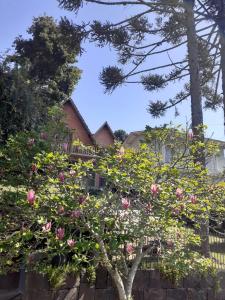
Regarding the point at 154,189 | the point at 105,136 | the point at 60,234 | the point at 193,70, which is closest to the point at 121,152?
the point at 154,189

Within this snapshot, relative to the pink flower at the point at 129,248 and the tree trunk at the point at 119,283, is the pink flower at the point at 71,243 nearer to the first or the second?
the pink flower at the point at 129,248

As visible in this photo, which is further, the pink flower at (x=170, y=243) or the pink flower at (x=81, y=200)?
the pink flower at (x=170, y=243)

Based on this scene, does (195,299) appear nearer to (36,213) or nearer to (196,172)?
(196,172)

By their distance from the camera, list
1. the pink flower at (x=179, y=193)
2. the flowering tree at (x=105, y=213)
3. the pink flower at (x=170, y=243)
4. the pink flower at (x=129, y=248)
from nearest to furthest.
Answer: the flowering tree at (x=105, y=213), the pink flower at (x=179, y=193), the pink flower at (x=129, y=248), the pink flower at (x=170, y=243)

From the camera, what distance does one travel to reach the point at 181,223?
5445 mm

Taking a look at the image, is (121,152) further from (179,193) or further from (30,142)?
(30,142)

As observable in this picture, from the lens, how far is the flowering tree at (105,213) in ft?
15.4

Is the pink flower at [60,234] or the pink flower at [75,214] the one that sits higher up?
the pink flower at [75,214]

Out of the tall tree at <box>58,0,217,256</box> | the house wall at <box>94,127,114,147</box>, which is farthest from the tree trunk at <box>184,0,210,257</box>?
the house wall at <box>94,127,114,147</box>

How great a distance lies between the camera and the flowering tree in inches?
185

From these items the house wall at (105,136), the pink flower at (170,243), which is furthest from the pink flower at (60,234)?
the house wall at (105,136)

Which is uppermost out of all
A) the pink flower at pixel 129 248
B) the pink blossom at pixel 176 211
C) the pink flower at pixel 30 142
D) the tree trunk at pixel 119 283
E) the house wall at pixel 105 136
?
the house wall at pixel 105 136

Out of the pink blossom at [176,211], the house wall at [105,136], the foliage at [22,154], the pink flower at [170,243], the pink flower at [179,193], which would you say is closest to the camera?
the pink flower at [179,193]

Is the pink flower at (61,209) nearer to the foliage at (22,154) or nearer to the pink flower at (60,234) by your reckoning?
the pink flower at (60,234)
